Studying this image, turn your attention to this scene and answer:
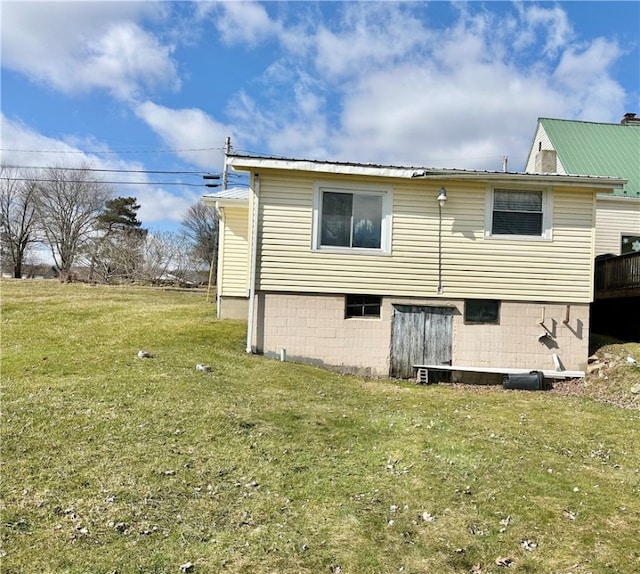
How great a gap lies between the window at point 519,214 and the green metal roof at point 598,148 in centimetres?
804

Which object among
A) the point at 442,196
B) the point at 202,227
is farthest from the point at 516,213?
the point at 202,227

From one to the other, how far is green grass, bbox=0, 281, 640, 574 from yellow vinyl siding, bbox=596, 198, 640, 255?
9.65 metres

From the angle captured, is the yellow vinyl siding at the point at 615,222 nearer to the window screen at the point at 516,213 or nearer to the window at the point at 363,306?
the window screen at the point at 516,213

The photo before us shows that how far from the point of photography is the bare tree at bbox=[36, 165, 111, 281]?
39.7 metres

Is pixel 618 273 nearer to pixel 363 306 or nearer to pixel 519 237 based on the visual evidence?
pixel 519 237

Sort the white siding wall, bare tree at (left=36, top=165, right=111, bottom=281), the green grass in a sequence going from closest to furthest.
→ the green grass
the white siding wall
bare tree at (left=36, top=165, right=111, bottom=281)

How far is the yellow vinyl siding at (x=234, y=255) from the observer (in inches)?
534

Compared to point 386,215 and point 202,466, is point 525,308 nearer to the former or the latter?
point 386,215

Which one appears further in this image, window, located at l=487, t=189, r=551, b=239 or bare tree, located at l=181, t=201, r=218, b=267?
bare tree, located at l=181, t=201, r=218, b=267

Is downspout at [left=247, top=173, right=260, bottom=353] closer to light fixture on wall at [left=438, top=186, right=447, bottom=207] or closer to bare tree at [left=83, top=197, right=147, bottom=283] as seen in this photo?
light fixture on wall at [left=438, top=186, right=447, bottom=207]

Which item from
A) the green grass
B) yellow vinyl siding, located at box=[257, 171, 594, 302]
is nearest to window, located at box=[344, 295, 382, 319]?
yellow vinyl siding, located at box=[257, 171, 594, 302]

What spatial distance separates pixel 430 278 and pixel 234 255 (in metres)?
6.32

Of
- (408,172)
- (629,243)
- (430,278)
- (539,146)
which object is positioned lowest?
(430,278)

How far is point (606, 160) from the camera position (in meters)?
16.9
